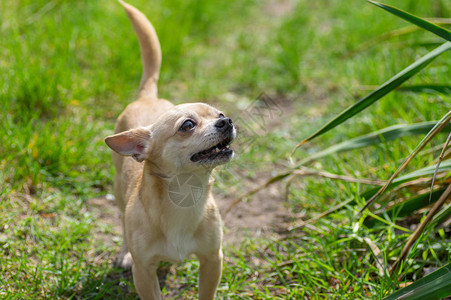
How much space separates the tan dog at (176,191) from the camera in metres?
2.49

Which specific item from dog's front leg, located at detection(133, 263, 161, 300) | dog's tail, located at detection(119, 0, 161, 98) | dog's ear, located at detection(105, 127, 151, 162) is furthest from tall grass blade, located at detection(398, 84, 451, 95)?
dog's front leg, located at detection(133, 263, 161, 300)

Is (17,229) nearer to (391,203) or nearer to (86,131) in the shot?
(86,131)

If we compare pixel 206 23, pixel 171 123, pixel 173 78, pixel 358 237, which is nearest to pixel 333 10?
pixel 206 23

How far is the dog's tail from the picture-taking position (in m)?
3.40

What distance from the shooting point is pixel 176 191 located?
260cm

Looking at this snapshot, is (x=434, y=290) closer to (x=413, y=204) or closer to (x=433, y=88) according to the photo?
(x=413, y=204)

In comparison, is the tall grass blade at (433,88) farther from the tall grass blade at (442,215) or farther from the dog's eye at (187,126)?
the dog's eye at (187,126)

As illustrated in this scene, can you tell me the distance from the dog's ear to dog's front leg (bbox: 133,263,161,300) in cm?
52

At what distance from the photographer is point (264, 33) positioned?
6461mm

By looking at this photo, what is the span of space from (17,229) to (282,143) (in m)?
2.19

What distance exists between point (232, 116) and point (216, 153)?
1.08 meters

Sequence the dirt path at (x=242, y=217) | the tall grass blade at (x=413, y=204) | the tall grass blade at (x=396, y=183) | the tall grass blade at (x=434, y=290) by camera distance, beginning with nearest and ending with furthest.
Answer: the tall grass blade at (x=434, y=290) → the tall grass blade at (x=396, y=183) → the tall grass blade at (x=413, y=204) → the dirt path at (x=242, y=217)

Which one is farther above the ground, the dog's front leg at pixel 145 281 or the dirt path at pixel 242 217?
the dog's front leg at pixel 145 281

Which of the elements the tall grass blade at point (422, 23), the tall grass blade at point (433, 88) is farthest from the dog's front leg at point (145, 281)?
the tall grass blade at point (433, 88)
